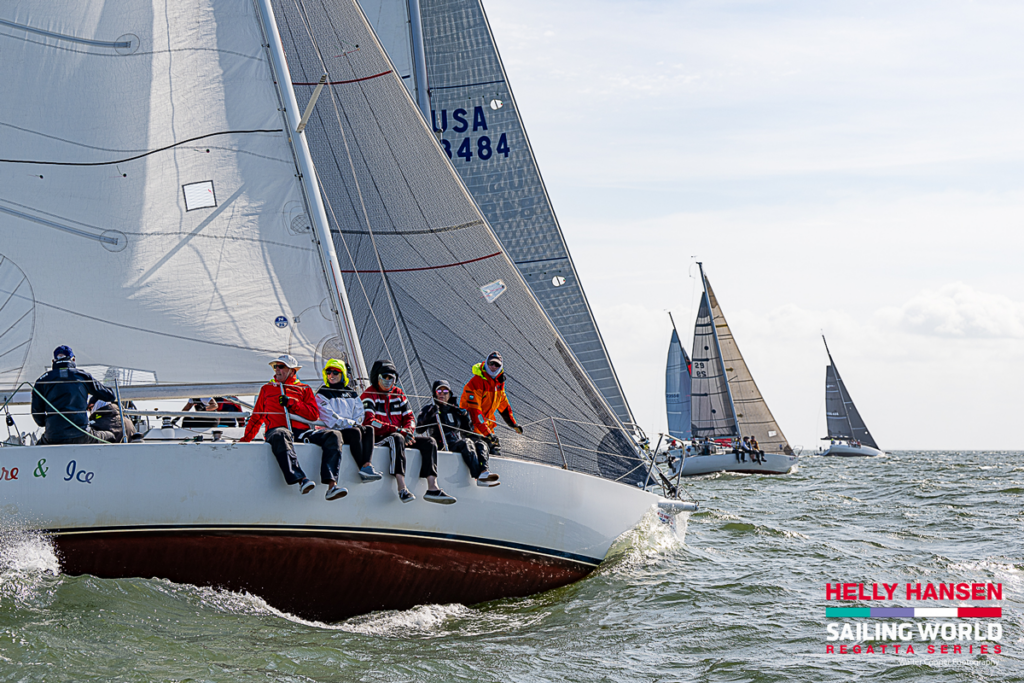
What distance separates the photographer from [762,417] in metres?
38.0

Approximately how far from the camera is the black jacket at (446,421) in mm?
7027

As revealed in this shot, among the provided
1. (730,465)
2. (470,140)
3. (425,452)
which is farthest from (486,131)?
(730,465)

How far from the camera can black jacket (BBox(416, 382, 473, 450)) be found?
7027 mm

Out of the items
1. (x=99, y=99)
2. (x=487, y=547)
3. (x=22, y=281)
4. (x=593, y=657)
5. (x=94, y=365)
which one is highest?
(x=99, y=99)

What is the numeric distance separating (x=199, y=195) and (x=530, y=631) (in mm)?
4141

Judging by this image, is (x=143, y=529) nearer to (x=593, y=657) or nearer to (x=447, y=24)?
(x=593, y=657)

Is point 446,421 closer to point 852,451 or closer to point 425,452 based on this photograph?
point 425,452

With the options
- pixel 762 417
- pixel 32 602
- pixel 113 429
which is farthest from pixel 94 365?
pixel 762 417

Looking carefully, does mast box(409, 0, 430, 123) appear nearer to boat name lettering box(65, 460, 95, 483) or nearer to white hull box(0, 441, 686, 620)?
white hull box(0, 441, 686, 620)

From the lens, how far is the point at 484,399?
7703mm

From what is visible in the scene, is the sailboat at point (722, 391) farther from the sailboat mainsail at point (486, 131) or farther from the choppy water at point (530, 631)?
the choppy water at point (530, 631)

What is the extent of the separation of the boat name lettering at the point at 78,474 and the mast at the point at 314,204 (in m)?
2.14

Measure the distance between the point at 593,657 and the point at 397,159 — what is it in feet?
17.3

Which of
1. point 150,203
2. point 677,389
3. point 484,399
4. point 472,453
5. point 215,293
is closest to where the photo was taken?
point 472,453
